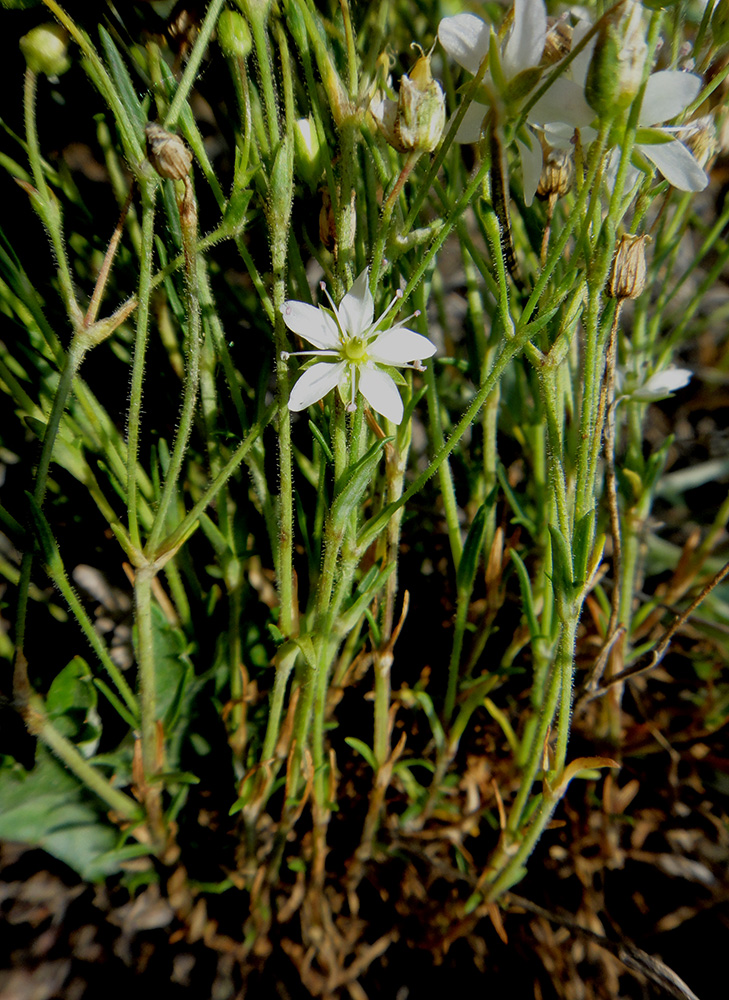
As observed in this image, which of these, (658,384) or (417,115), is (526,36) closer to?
(417,115)

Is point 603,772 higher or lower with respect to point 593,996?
higher

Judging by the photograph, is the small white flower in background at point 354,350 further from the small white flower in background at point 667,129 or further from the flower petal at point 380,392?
the small white flower in background at point 667,129

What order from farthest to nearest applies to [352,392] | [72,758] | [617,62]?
[72,758] → [352,392] → [617,62]

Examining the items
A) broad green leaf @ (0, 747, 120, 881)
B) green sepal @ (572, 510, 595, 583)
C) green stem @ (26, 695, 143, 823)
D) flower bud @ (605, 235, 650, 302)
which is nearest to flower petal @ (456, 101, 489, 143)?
flower bud @ (605, 235, 650, 302)

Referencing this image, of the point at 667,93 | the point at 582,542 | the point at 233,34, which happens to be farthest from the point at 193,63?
the point at 582,542

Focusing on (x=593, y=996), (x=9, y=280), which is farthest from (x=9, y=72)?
(x=593, y=996)

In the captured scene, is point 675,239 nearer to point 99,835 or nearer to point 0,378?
point 0,378
